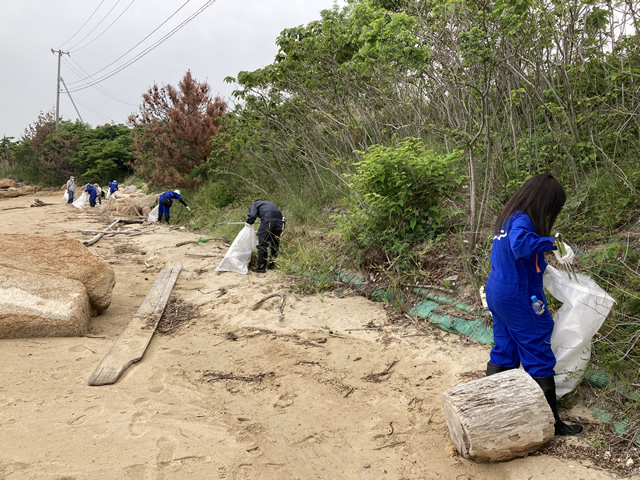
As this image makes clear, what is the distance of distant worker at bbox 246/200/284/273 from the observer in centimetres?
729

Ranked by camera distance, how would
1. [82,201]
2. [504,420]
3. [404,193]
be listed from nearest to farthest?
1. [504,420]
2. [404,193]
3. [82,201]

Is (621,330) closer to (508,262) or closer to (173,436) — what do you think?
(508,262)

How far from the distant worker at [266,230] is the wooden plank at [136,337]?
1.38 meters

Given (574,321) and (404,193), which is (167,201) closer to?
(404,193)

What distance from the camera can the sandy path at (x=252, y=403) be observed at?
2.71 m

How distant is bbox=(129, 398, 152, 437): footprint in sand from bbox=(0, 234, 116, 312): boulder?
2259mm

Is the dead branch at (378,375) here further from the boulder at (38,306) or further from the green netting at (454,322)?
the boulder at (38,306)

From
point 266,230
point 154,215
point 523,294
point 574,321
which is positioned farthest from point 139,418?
point 154,215

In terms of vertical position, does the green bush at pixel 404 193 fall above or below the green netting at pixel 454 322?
above

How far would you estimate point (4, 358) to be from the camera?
3973mm

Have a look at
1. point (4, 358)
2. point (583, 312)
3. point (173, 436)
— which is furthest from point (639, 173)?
point (4, 358)

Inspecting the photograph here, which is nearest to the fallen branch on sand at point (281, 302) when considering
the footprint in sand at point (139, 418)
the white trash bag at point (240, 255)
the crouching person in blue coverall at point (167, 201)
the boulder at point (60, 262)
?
the white trash bag at point (240, 255)

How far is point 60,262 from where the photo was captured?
17.2 ft

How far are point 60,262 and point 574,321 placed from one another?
5169 millimetres
